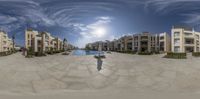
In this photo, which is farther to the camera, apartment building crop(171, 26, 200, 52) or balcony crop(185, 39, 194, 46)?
balcony crop(185, 39, 194, 46)

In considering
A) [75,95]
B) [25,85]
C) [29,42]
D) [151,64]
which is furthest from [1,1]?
[151,64]

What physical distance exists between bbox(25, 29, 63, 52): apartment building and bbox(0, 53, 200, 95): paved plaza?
2.09ft

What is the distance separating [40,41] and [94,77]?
2.92m

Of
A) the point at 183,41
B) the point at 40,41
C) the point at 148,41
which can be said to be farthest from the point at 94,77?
the point at 183,41

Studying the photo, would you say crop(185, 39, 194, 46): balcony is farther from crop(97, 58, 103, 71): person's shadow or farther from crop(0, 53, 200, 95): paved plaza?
crop(97, 58, 103, 71): person's shadow

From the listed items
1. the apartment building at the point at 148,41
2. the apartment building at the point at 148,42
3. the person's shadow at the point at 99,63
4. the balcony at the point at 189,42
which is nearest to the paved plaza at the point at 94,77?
the person's shadow at the point at 99,63

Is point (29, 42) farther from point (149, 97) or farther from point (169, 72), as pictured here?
point (169, 72)

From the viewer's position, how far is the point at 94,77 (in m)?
8.96

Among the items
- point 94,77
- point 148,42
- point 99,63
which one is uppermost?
point 148,42

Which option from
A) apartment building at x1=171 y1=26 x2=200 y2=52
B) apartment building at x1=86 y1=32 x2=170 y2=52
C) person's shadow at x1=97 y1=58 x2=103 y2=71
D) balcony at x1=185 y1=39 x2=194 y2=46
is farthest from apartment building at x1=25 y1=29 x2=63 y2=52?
balcony at x1=185 y1=39 x2=194 y2=46

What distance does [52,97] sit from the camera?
6695 mm

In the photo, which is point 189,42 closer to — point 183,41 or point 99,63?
point 183,41

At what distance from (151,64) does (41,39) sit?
6.03 meters

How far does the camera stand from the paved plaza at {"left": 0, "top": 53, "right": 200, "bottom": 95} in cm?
786
